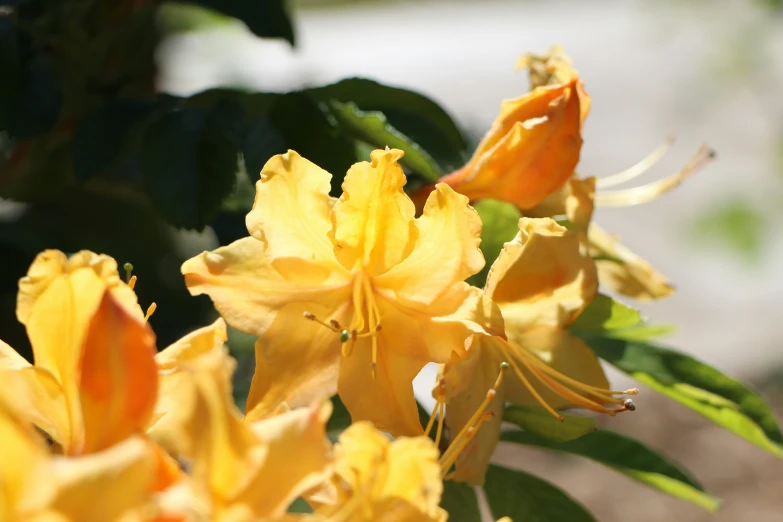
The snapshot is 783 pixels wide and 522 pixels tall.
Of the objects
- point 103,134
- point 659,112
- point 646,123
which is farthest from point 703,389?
point 659,112

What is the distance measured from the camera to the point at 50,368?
491 millimetres

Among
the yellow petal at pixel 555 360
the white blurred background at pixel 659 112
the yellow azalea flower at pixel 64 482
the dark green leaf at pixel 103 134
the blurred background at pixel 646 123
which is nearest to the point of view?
the yellow azalea flower at pixel 64 482

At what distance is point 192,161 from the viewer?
74cm

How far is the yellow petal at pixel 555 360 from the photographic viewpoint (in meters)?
0.66

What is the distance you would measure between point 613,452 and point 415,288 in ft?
1.08

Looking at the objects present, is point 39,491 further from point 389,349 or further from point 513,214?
point 513,214

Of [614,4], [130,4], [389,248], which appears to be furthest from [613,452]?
[614,4]

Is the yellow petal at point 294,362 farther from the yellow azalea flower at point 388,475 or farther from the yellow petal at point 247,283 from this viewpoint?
the yellow azalea flower at point 388,475

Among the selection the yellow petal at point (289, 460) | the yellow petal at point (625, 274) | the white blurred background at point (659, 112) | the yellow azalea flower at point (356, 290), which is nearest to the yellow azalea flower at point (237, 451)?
the yellow petal at point (289, 460)

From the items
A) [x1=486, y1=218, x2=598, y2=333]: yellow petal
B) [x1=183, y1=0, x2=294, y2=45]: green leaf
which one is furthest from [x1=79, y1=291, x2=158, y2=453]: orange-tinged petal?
[x1=183, y1=0, x2=294, y2=45]: green leaf

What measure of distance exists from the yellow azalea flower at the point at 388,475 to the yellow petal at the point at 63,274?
129 mm

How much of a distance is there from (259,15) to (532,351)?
43 centimetres

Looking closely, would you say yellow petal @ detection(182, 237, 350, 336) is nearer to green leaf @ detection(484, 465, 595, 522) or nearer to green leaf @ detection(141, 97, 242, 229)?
green leaf @ detection(141, 97, 242, 229)

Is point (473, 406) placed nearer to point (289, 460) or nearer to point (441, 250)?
point (441, 250)
